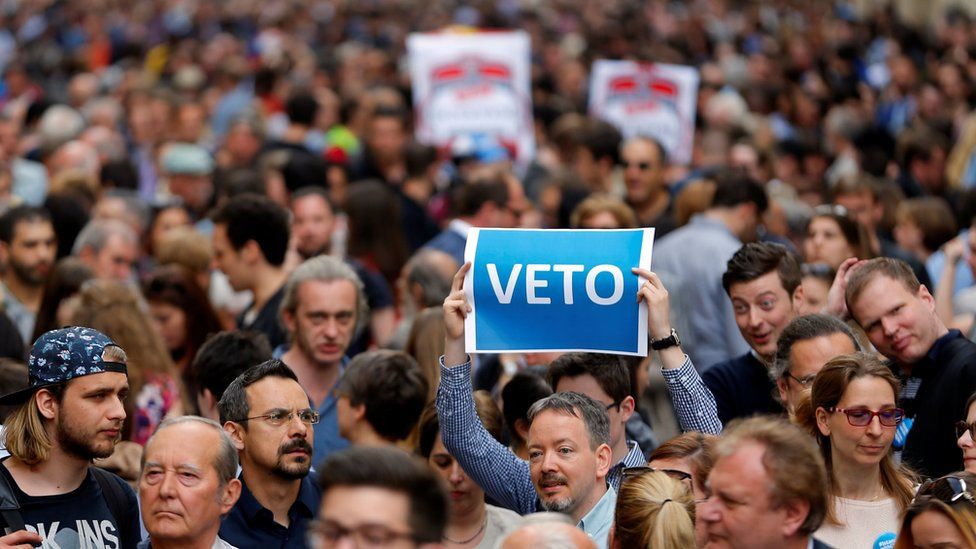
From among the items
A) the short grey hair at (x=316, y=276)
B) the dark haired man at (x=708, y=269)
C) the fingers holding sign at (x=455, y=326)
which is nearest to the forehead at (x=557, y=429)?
the fingers holding sign at (x=455, y=326)

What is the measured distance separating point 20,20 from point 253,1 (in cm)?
508

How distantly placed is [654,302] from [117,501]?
2.19m

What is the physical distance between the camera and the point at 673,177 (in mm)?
15141

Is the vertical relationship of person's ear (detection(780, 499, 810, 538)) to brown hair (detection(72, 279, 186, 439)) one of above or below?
above

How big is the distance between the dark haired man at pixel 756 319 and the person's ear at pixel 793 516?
8.36 feet

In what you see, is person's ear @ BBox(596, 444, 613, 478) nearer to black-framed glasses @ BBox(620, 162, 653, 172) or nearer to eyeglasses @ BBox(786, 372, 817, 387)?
eyeglasses @ BBox(786, 372, 817, 387)

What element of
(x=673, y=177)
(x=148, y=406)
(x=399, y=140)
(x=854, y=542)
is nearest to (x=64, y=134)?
(x=399, y=140)

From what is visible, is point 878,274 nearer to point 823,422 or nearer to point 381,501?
point 823,422

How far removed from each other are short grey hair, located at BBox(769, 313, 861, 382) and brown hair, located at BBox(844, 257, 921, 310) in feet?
0.52

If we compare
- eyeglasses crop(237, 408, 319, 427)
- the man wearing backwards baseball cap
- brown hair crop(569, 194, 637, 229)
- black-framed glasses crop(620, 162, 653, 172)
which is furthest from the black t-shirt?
black-framed glasses crop(620, 162, 653, 172)

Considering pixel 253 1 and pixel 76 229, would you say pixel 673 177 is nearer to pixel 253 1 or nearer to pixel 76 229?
pixel 76 229

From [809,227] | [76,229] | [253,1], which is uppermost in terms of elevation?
[809,227]

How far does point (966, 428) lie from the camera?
600cm

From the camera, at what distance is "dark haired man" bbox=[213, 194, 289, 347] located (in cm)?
891
